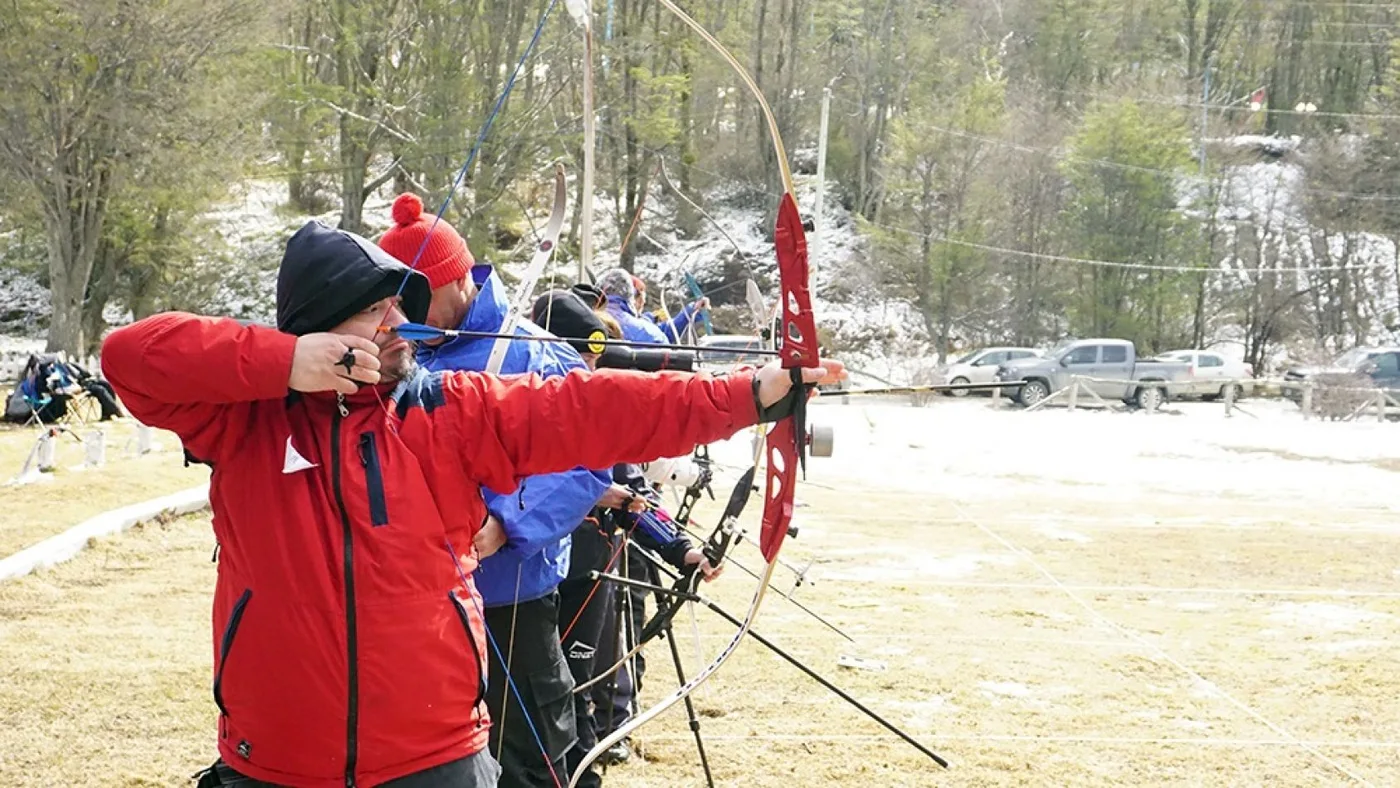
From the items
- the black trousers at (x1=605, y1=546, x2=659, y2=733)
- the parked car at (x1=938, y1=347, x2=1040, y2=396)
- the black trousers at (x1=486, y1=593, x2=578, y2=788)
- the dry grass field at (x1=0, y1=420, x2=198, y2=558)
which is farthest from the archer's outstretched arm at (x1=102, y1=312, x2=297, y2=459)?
the parked car at (x1=938, y1=347, x2=1040, y2=396)

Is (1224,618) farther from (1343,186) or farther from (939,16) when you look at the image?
(939,16)

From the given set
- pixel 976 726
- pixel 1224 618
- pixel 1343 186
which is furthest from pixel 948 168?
pixel 976 726

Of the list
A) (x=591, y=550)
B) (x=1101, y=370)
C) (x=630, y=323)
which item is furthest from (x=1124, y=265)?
(x=591, y=550)

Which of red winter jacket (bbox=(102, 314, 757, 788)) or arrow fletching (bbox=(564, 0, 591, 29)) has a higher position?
arrow fletching (bbox=(564, 0, 591, 29))

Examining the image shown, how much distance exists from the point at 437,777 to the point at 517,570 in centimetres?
97

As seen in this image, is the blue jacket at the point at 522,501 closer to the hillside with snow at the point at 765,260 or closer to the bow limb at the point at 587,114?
the bow limb at the point at 587,114

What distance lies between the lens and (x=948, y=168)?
3944 centimetres

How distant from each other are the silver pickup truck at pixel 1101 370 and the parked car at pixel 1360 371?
2733mm

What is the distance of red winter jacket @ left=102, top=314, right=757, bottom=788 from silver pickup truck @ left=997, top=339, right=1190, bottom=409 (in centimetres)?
2628

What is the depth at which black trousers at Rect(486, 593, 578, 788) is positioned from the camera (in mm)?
2982

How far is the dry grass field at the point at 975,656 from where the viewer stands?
14.9 ft

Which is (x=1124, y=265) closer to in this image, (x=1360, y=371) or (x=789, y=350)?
(x=1360, y=371)

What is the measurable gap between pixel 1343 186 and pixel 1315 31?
46.3 feet

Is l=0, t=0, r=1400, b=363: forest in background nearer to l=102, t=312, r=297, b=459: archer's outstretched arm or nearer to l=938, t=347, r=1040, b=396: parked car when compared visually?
l=938, t=347, r=1040, b=396: parked car
